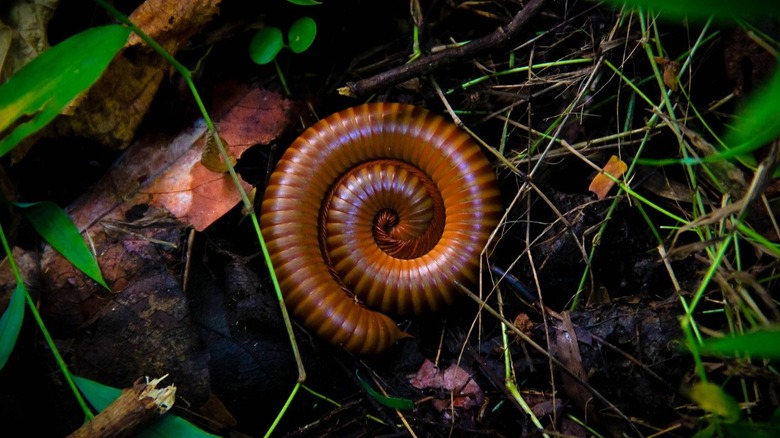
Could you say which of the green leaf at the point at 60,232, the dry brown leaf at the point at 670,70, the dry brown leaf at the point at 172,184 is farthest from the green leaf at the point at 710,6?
the green leaf at the point at 60,232

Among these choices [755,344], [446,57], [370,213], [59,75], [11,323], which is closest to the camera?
[755,344]

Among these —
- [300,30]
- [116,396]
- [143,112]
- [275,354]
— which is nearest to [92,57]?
[143,112]

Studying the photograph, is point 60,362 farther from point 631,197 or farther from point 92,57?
point 631,197

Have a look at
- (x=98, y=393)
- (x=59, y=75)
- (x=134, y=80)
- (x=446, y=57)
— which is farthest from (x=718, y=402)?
(x=134, y=80)

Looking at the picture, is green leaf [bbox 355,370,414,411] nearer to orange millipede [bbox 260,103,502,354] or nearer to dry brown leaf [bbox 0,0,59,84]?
orange millipede [bbox 260,103,502,354]

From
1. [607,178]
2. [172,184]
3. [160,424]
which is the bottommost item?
[160,424]

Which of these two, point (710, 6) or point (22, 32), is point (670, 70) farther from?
point (22, 32)
